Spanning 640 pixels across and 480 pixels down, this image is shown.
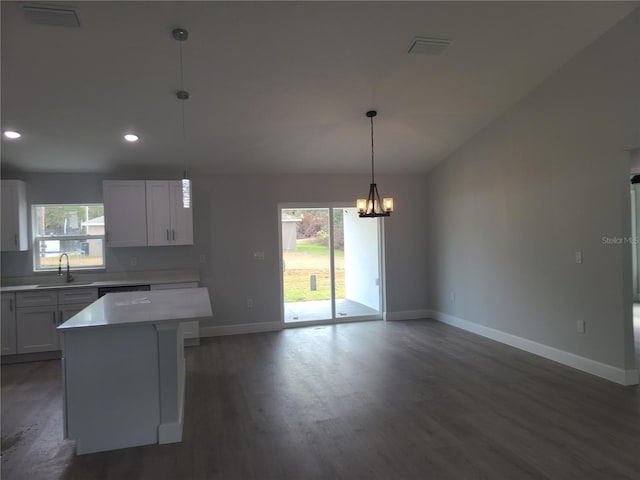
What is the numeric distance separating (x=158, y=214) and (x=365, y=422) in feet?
12.5

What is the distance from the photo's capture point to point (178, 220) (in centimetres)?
551

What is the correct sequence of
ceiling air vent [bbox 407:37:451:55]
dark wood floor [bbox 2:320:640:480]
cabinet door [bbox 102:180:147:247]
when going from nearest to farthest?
dark wood floor [bbox 2:320:640:480], ceiling air vent [bbox 407:37:451:55], cabinet door [bbox 102:180:147:247]

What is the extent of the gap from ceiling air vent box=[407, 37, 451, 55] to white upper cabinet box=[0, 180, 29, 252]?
192 inches

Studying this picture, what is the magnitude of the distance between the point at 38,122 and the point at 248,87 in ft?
7.32

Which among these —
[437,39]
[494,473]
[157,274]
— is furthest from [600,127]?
[157,274]

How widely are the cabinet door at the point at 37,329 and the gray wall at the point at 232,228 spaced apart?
0.82 metres

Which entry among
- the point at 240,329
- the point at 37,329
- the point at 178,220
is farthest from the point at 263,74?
→ the point at 37,329

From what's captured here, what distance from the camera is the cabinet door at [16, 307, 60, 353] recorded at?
4785 mm

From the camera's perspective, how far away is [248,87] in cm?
392

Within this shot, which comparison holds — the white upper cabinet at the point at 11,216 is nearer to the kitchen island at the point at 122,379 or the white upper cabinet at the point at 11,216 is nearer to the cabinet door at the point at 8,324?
the cabinet door at the point at 8,324

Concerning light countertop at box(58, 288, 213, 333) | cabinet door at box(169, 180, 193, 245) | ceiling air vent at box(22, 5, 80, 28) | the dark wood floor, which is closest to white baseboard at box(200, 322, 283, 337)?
the dark wood floor

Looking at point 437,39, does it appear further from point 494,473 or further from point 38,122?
point 38,122

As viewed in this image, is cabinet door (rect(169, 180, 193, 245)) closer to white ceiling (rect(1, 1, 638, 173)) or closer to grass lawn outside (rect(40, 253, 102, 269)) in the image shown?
white ceiling (rect(1, 1, 638, 173))

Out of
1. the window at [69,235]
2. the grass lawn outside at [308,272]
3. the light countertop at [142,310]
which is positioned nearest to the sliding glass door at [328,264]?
the grass lawn outside at [308,272]
